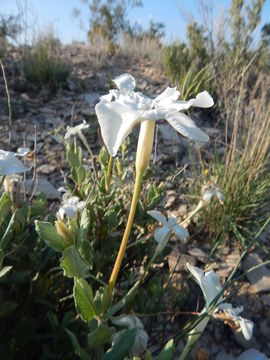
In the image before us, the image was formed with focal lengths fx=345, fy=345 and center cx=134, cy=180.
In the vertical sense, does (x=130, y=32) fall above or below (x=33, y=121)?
above

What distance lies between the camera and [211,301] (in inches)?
25.6

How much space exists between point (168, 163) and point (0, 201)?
1.78m

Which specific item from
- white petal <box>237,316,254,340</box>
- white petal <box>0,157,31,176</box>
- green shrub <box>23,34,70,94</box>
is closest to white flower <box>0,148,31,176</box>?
white petal <box>0,157,31,176</box>

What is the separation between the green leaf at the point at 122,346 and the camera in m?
0.58

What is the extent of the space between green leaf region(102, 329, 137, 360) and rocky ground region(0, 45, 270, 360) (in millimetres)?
296

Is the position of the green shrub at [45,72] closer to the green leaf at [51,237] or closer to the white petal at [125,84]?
the white petal at [125,84]

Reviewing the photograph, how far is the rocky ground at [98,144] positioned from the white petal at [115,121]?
0.52 metres

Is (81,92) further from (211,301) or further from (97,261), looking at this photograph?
(211,301)

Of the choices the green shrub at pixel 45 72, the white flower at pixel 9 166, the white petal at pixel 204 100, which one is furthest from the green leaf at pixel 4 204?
the green shrub at pixel 45 72

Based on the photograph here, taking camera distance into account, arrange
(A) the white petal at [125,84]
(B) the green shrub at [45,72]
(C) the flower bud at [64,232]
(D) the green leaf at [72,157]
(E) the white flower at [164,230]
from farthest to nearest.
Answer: (B) the green shrub at [45,72] → (D) the green leaf at [72,157] → (E) the white flower at [164,230] → (A) the white petal at [125,84] → (C) the flower bud at [64,232]

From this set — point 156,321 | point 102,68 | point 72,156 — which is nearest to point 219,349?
point 156,321

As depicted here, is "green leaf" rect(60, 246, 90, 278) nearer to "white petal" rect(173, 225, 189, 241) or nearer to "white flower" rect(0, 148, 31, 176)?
"white flower" rect(0, 148, 31, 176)

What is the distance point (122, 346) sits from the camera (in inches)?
23.1

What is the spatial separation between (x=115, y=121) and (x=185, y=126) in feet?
0.33
